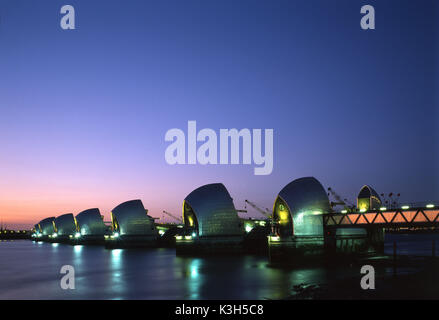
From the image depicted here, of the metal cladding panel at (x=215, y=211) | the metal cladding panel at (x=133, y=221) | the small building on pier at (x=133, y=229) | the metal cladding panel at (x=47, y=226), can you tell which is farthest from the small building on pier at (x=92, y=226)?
the metal cladding panel at (x=215, y=211)

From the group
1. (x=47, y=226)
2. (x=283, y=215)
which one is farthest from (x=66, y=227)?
(x=283, y=215)

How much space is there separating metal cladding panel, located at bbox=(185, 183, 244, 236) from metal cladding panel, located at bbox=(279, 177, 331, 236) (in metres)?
19.6

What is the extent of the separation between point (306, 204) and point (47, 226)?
496 ft

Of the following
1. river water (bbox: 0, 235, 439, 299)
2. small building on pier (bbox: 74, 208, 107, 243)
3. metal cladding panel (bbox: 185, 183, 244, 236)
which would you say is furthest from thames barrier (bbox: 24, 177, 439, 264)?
small building on pier (bbox: 74, 208, 107, 243)

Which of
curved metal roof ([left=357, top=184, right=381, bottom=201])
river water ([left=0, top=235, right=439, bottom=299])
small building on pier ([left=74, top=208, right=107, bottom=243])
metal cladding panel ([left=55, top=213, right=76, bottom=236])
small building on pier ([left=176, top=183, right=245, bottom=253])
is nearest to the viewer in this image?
river water ([left=0, top=235, right=439, bottom=299])

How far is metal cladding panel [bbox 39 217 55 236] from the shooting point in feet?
585

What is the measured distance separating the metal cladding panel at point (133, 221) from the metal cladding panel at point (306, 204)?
170ft

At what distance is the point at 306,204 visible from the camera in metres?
→ 57.2

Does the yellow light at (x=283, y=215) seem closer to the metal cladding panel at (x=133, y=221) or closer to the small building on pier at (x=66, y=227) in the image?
the metal cladding panel at (x=133, y=221)

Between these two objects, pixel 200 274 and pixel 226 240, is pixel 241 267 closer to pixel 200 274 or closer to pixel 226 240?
pixel 200 274

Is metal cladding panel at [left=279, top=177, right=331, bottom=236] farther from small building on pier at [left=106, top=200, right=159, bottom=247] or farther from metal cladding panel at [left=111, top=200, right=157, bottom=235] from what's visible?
metal cladding panel at [left=111, top=200, right=157, bottom=235]

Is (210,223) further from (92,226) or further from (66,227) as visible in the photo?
(66,227)
